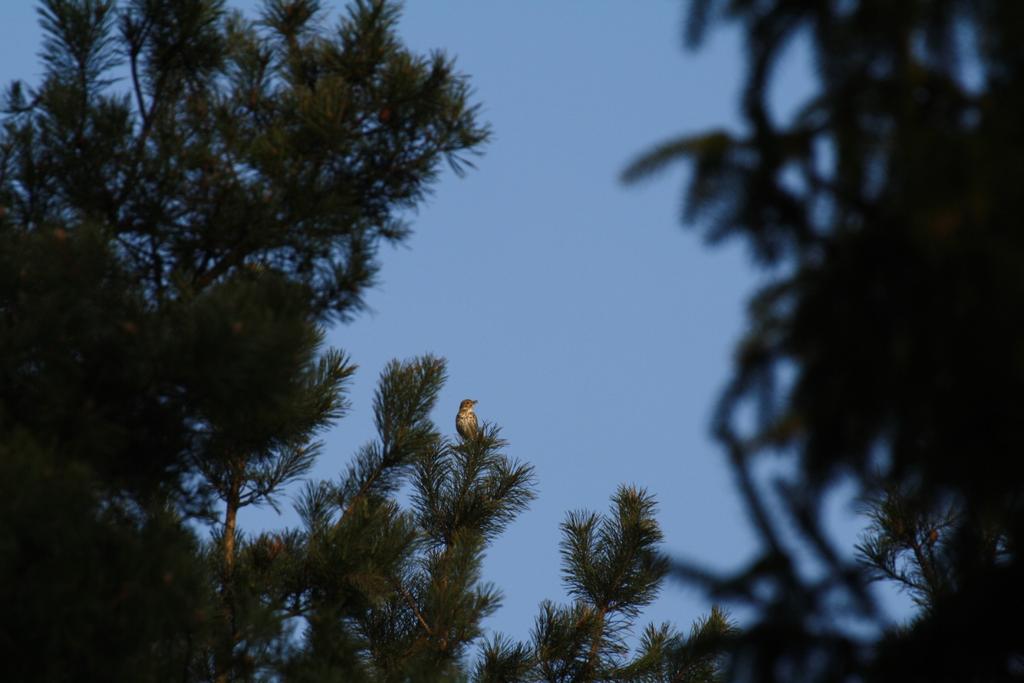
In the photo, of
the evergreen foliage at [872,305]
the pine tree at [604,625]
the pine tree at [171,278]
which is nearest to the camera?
the evergreen foliage at [872,305]

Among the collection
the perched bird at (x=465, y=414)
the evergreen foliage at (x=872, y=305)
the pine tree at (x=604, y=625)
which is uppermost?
the perched bird at (x=465, y=414)

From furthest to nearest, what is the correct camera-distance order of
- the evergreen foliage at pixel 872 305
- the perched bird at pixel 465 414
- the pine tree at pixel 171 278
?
1. the perched bird at pixel 465 414
2. the pine tree at pixel 171 278
3. the evergreen foliage at pixel 872 305

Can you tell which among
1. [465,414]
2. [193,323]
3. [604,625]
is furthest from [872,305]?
[465,414]

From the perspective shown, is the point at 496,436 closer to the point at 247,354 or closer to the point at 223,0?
the point at 223,0

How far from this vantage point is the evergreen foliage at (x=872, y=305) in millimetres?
1955

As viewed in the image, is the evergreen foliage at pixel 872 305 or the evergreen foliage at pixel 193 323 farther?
the evergreen foliage at pixel 193 323

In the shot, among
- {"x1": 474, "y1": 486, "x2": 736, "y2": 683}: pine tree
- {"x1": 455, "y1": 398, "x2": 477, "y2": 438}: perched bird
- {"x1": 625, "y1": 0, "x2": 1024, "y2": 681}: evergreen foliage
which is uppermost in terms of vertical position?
{"x1": 455, "y1": 398, "x2": 477, "y2": 438}: perched bird

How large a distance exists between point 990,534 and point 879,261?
1.94 meters

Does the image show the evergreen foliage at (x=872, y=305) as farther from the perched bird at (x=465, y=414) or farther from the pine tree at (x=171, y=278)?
the perched bird at (x=465, y=414)

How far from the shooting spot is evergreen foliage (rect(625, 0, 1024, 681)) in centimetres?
196

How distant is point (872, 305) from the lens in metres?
2.07

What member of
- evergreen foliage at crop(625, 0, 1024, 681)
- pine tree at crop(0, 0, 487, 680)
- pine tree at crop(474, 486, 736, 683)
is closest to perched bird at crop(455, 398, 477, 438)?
pine tree at crop(474, 486, 736, 683)

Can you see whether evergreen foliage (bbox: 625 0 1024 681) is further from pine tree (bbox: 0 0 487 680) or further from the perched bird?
the perched bird

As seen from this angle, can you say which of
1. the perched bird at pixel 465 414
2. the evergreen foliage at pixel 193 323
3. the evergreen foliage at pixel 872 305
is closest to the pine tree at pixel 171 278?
the evergreen foliage at pixel 193 323
